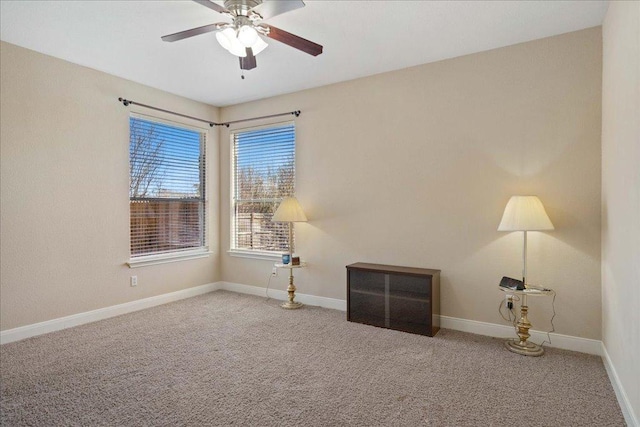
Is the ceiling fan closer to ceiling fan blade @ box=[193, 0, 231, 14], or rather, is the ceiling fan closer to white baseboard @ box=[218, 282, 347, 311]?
ceiling fan blade @ box=[193, 0, 231, 14]

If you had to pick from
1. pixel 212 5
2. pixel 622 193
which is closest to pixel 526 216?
pixel 622 193

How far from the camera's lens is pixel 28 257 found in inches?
129

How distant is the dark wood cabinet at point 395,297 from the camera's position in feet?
10.9

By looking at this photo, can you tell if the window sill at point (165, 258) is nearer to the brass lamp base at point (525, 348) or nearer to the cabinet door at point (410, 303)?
the cabinet door at point (410, 303)

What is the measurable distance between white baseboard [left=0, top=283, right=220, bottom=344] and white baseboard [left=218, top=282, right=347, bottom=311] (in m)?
0.36

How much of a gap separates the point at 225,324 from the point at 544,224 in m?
3.07

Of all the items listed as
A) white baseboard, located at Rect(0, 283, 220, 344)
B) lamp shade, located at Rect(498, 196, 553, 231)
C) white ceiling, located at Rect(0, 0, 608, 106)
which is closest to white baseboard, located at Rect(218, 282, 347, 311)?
white baseboard, located at Rect(0, 283, 220, 344)

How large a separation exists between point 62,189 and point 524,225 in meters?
4.28

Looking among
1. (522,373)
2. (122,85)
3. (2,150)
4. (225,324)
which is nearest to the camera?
(522,373)

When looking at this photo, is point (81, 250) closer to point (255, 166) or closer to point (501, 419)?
point (255, 166)

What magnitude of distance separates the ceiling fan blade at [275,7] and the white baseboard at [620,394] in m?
2.93

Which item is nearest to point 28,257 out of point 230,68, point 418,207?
point 230,68

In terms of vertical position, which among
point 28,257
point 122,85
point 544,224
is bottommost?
point 28,257

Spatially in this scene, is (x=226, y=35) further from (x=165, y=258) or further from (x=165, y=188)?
(x=165, y=258)
